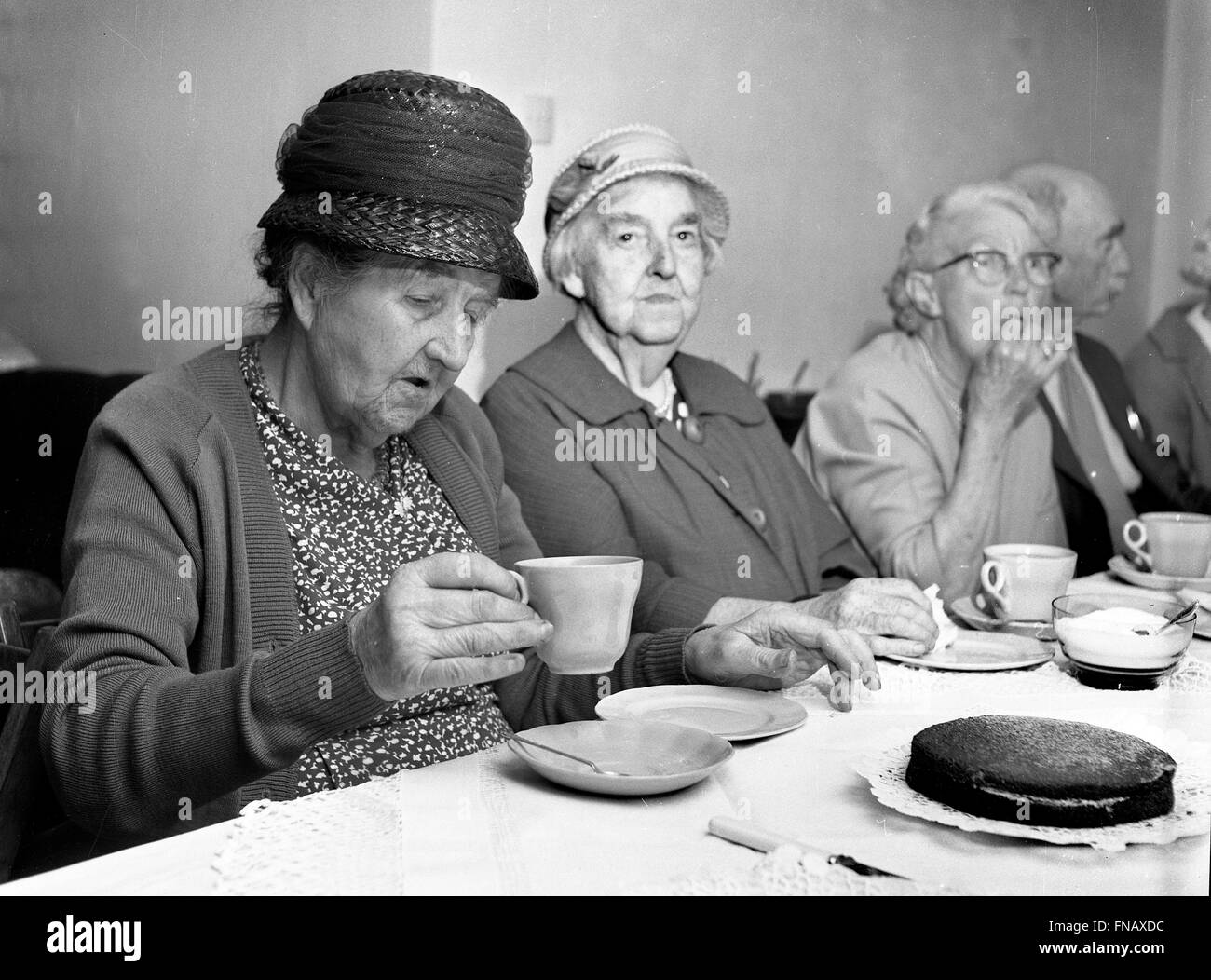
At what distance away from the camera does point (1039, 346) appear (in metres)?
2.89

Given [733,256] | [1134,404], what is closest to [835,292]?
[733,256]

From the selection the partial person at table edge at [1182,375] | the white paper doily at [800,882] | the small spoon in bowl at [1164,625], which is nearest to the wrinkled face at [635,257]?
the small spoon in bowl at [1164,625]

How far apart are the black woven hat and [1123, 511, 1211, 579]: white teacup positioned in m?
1.32

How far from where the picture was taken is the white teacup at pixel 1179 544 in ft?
6.87

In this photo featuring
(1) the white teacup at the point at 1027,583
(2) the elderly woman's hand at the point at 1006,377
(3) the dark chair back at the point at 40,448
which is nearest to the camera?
(1) the white teacup at the point at 1027,583

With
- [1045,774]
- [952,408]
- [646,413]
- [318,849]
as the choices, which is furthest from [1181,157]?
[318,849]

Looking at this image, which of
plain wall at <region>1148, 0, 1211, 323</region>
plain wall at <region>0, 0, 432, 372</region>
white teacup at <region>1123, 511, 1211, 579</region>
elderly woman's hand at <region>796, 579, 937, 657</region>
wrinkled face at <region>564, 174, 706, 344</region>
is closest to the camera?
elderly woman's hand at <region>796, 579, 937, 657</region>

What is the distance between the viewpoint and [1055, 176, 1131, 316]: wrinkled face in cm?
339

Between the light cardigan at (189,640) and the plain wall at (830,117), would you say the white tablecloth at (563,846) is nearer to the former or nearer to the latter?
the light cardigan at (189,640)

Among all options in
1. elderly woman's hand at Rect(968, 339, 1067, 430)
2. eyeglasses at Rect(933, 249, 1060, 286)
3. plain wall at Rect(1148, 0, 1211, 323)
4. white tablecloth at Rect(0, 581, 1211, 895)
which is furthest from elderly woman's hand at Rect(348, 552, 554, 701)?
plain wall at Rect(1148, 0, 1211, 323)

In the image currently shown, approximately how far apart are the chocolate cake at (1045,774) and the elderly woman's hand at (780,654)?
0.29 m

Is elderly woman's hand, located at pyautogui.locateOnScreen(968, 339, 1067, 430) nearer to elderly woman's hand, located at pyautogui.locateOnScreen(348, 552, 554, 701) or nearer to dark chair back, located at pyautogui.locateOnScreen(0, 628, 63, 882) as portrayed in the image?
elderly woman's hand, located at pyautogui.locateOnScreen(348, 552, 554, 701)
